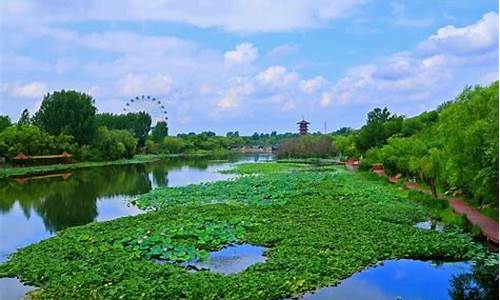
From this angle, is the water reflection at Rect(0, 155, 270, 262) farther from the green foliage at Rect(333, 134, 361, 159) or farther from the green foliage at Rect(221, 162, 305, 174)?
the green foliage at Rect(333, 134, 361, 159)

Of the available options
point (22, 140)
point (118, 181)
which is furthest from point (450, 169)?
point (22, 140)

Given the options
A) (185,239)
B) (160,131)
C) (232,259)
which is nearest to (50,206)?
(185,239)

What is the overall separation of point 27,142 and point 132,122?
37394 millimetres

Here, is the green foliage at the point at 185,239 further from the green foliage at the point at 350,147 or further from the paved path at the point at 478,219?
the green foliage at the point at 350,147

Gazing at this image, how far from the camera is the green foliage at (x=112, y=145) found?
5834 centimetres

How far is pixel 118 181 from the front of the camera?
3297 cm

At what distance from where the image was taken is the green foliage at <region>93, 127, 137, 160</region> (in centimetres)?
5834

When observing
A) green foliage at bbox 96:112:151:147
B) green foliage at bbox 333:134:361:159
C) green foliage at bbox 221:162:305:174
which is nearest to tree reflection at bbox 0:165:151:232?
green foliage at bbox 221:162:305:174

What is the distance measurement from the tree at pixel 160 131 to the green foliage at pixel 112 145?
28113mm

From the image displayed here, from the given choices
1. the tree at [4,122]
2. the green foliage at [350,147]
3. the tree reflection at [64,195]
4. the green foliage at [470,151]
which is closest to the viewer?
the green foliage at [470,151]

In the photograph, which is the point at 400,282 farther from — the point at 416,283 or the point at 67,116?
the point at 67,116

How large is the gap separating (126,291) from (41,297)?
1447 millimetres

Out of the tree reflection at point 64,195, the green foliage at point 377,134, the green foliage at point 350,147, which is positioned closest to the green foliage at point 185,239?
the tree reflection at point 64,195

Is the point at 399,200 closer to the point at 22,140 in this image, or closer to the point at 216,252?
the point at 216,252
